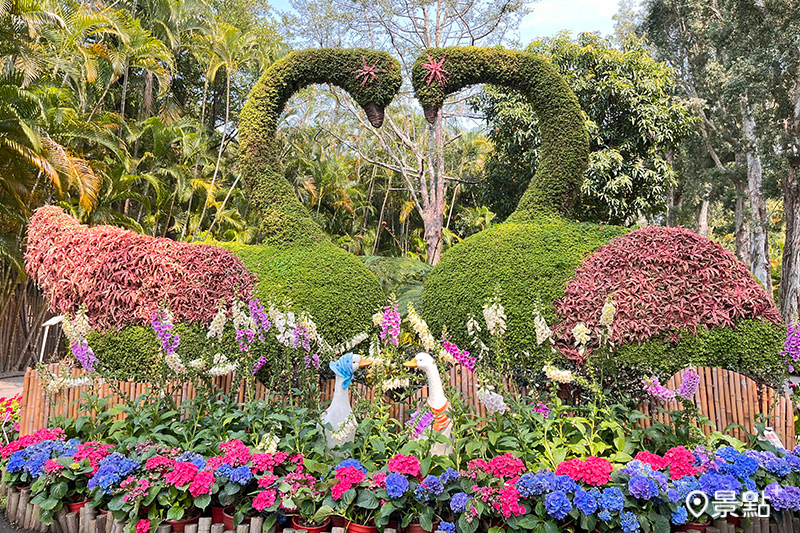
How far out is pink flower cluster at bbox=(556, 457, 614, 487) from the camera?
8.84 ft

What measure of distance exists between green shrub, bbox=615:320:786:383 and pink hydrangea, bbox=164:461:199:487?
3007mm

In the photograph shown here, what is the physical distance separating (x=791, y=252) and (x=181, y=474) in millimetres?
15009

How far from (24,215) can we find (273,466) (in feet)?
23.9

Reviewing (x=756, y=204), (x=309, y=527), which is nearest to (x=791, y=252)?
(x=756, y=204)

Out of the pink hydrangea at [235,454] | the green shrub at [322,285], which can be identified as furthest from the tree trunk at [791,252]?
the pink hydrangea at [235,454]

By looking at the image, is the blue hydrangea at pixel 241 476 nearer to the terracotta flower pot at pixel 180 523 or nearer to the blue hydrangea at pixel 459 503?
the terracotta flower pot at pixel 180 523

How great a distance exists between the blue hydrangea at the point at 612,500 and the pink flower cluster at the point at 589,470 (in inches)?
3.2

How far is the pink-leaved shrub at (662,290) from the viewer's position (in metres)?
3.66

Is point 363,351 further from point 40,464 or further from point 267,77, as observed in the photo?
point 267,77

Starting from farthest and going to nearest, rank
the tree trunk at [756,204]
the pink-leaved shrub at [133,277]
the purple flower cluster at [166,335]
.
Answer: the tree trunk at [756,204]
the pink-leaved shrub at [133,277]
the purple flower cluster at [166,335]

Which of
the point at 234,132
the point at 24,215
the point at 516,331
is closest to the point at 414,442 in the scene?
the point at 516,331

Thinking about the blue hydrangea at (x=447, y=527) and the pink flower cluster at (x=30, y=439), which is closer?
the blue hydrangea at (x=447, y=527)

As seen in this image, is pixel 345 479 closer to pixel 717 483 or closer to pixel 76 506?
pixel 76 506

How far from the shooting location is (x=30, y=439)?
3486 millimetres
